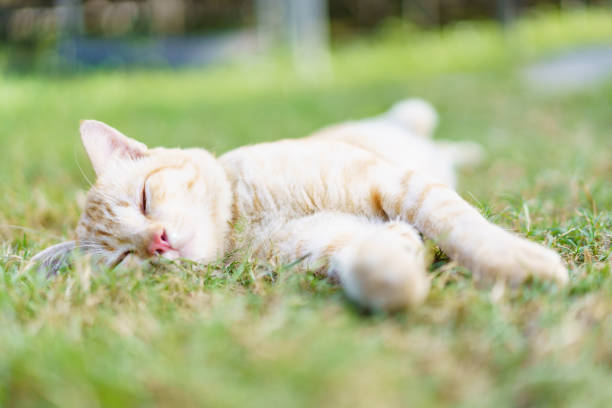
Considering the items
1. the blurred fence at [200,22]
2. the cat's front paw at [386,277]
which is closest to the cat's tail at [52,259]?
the cat's front paw at [386,277]

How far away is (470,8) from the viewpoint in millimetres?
9789

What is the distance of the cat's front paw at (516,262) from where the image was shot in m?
1.17

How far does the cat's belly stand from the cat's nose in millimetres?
298

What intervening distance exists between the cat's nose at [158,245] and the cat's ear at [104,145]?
437mm

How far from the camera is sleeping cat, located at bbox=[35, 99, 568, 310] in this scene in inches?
52.7

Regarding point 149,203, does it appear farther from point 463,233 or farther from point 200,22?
point 200,22

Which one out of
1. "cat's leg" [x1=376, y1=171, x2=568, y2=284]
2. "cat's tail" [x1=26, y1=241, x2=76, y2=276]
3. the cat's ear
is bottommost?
"cat's tail" [x1=26, y1=241, x2=76, y2=276]

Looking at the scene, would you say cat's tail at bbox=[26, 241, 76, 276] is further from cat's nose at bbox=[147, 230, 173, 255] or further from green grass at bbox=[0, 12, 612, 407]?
cat's nose at bbox=[147, 230, 173, 255]

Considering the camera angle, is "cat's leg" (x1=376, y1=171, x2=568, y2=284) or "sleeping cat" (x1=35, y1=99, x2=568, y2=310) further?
"sleeping cat" (x1=35, y1=99, x2=568, y2=310)

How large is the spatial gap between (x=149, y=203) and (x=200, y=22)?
8.32 m

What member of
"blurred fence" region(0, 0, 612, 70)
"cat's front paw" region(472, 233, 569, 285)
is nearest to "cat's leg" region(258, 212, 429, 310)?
"cat's front paw" region(472, 233, 569, 285)

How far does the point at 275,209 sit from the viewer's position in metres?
1.71

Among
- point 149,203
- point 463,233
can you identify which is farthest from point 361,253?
point 149,203

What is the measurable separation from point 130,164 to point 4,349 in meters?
0.88
